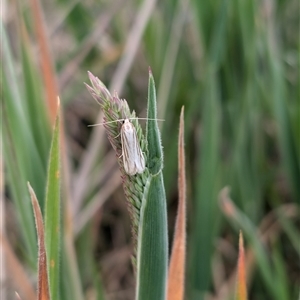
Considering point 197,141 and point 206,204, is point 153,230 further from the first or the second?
point 197,141

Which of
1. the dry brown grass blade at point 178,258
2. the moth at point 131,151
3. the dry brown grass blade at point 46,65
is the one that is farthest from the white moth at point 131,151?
the dry brown grass blade at point 46,65

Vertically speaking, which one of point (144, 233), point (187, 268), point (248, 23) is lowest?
point (187, 268)

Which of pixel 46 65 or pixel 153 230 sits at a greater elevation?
pixel 46 65

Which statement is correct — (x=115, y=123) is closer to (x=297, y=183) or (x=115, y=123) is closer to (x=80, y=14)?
(x=297, y=183)

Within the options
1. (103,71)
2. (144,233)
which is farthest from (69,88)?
(144,233)

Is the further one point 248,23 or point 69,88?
point 69,88

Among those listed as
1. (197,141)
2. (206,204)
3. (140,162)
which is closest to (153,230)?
(140,162)

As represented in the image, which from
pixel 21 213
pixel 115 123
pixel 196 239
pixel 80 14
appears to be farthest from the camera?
pixel 80 14

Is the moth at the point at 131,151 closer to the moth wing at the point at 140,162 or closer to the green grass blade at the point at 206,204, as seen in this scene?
the moth wing at the point at 140,162
